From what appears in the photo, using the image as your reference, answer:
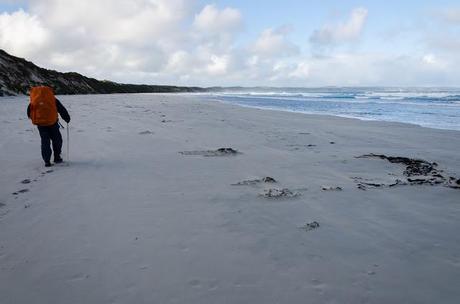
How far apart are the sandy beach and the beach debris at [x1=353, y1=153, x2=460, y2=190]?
0.03m

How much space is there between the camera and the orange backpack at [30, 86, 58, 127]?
732cm

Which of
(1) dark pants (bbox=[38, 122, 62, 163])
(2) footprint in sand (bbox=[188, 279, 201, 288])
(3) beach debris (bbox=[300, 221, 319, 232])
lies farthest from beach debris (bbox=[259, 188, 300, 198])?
(1) dark pants (bbox=[38, 122, 62, 163])

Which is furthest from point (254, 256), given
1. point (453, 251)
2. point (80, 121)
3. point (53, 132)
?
point (80, 121)

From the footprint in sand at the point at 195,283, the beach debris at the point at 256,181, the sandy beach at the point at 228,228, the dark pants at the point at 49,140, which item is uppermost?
the dark pants at the point at 49,140

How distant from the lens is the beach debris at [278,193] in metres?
5.14

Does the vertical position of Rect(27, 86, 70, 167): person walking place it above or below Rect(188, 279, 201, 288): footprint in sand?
above

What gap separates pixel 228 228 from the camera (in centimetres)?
407

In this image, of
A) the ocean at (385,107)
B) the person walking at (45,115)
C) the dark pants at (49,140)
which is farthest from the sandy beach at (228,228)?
the ocean at (385,107)

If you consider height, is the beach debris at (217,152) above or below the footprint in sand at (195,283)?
above

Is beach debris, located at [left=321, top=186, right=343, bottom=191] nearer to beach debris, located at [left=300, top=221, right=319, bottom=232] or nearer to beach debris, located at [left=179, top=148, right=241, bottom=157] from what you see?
beach debris, located at [left=300, top=221, right=319, bottom=232]

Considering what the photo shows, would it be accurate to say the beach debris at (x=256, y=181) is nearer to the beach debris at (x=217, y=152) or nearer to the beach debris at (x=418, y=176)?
the beach debris at (x=418, y=176)

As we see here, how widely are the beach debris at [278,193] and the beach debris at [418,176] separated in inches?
42.6

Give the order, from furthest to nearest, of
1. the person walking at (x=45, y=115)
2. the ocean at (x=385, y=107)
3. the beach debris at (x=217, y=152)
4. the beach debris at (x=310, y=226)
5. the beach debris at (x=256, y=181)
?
the ocean at (x=385, y=107) → the beach debris at (x=217, y=152) → the person walking at (x=45, y=115) → the beach debris at (x=256, y=181) → the beach debris at (x=310, y=226)

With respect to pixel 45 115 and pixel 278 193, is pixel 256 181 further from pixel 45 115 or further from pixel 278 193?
pixel 45 115
